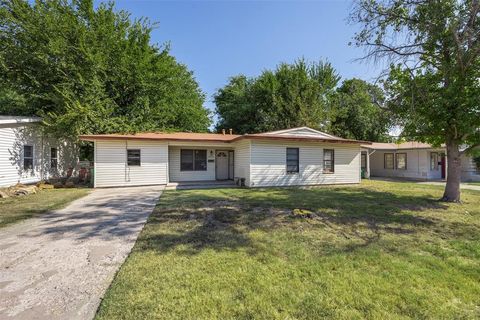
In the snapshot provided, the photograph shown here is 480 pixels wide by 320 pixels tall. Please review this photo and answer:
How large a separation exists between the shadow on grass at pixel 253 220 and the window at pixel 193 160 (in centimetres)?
570

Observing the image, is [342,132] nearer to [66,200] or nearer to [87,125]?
[87,125]

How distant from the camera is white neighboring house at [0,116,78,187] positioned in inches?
431

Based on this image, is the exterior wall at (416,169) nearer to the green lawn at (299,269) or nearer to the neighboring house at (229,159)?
the neighboring house at (229,159)

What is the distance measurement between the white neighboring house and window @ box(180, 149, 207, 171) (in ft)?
23.3

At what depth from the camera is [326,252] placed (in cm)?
409

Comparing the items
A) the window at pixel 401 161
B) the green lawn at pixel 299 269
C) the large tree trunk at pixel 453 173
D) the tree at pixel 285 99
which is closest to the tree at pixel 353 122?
the tree at pixel 285 99

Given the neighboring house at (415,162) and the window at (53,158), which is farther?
A: the neighboring house at (415,162)

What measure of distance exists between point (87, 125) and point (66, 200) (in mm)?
7619

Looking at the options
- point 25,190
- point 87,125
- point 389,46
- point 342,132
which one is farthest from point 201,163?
point 342,132

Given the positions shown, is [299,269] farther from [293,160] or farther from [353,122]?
[353,122]

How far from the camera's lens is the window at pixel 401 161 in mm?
19938

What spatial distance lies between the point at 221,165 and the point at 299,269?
485 inches

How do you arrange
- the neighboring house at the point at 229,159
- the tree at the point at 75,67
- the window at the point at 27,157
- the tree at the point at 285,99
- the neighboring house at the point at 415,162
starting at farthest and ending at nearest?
1. the tree at the point at 285,99
2. the neighboring house at the point at 415,162
3. the tree at the point at 75,67
4. the neighboring house at the point at 229,159
5. the window at the point at 27,157

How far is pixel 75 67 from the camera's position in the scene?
620 inches
